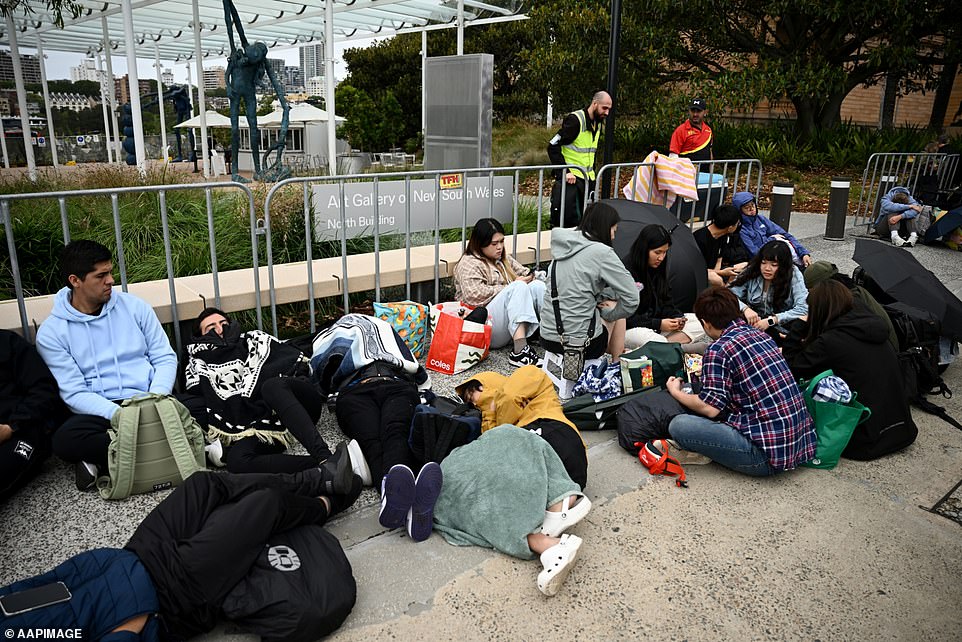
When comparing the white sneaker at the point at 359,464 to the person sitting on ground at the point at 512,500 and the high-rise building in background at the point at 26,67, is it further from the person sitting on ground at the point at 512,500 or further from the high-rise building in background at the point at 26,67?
the high-rise building in background at the point at 26,67

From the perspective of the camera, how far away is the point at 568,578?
3.14 meters

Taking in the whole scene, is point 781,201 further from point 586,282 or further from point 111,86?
point 111,86

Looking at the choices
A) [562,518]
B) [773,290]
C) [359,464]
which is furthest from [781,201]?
[359,464]

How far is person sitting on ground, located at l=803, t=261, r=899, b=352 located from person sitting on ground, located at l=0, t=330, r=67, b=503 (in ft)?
14.8

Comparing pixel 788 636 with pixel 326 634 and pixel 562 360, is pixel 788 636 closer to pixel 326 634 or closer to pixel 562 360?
pixel 326 634

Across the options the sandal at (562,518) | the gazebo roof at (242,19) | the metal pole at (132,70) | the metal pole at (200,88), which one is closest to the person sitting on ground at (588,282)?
the sandal at (562,518)

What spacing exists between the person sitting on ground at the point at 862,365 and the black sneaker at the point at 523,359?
2.01m

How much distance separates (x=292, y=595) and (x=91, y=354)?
209 cm

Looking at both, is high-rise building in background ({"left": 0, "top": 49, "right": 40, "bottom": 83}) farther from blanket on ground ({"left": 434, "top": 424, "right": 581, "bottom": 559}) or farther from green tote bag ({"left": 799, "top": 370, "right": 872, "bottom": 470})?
green tote bag ({"left": 799, "top": 370, "right": 872, "bottom": 470})

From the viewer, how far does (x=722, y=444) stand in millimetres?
3938

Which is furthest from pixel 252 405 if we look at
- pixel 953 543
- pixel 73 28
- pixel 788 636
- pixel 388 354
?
pixel 73 28

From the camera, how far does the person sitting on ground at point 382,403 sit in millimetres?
3281

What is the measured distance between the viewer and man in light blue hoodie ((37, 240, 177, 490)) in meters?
3.71

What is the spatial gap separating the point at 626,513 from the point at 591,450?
2.41 feet
